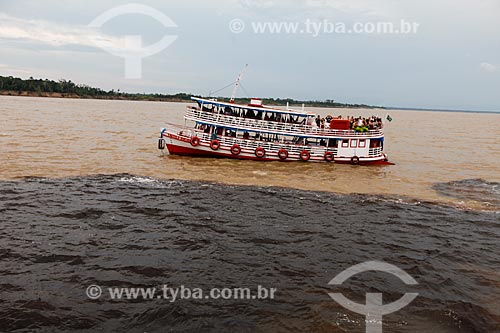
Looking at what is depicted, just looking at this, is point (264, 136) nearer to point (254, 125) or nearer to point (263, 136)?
point (263, 136)

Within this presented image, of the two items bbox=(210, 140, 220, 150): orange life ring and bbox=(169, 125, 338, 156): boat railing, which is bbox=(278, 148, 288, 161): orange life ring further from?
bbox=(210, 140, 220, 150): orange life ring

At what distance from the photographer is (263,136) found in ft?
94.8

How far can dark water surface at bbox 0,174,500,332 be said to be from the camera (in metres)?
7.36

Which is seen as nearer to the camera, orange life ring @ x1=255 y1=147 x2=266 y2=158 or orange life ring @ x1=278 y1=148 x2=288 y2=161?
orange life ring @ x1=255 y1=147 x2=266 y2=158

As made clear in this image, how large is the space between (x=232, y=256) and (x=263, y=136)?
63.5 feet

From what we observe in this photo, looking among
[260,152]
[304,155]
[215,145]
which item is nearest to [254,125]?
[260,152]

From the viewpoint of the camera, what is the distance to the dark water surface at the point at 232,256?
7359mm

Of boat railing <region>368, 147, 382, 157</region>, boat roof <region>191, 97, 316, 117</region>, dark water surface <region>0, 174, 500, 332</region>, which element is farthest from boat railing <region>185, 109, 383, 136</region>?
dark water surface <region>0, 174, 500, 332</region>

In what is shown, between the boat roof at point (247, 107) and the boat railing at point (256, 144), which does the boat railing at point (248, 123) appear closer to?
the boat roof at point (247, 107)

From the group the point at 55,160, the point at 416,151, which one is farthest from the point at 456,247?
the point at 416,151

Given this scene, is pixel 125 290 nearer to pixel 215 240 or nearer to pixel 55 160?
pixel 215 240

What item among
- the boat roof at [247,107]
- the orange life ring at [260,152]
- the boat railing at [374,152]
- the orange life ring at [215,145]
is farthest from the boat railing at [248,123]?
the boat railing at [374,152]

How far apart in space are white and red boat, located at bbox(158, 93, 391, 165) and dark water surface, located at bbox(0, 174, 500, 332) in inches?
429

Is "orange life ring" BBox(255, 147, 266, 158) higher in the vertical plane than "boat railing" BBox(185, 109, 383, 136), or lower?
lower
